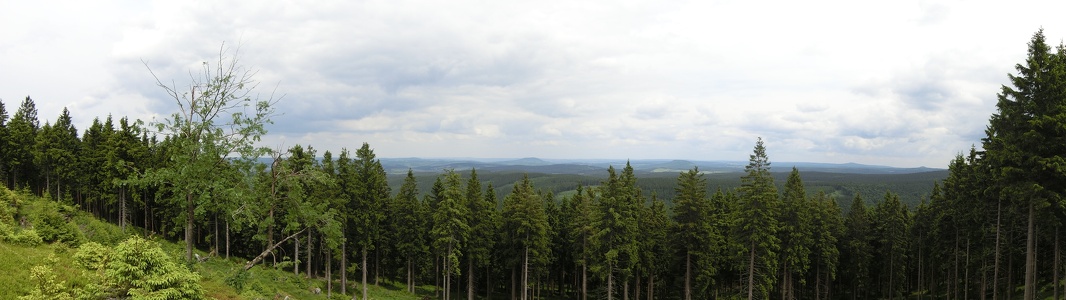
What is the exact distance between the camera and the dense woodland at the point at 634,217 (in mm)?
18203

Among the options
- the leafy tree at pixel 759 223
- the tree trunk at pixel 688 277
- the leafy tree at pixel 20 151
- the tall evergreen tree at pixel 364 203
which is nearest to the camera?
the leafy tree at pixel 759 223

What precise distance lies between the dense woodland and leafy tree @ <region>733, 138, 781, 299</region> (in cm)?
13

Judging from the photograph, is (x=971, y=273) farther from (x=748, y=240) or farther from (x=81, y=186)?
(x=81, y=186)

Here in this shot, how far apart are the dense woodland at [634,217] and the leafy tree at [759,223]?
5.0 inches

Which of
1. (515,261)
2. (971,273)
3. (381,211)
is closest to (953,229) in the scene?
(971,273)

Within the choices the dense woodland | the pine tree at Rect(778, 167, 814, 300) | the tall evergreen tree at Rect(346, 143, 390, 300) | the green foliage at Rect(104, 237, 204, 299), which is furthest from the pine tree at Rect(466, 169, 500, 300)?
the green foliage at Rect(104, 237, 204, 299)

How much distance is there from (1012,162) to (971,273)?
23912mm

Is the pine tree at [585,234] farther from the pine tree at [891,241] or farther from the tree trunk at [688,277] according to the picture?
the pine tree at [891,241]

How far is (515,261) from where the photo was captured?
4184cm

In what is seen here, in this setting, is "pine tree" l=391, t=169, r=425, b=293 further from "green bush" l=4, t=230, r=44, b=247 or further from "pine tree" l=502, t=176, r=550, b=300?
"green bush" l=4, t=230, r=44, b=247

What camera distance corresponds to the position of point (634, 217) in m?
35.2

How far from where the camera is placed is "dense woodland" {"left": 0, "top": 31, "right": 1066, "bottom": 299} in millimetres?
18203

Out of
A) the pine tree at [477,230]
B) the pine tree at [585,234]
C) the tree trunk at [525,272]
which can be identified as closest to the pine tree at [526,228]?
the tree trunk at [525,272]

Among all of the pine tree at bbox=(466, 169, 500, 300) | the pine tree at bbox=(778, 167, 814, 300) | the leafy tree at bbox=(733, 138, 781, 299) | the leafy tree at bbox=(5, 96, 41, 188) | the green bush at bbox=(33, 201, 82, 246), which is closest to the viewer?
the green bush at bbox=(33, 201, 82, 246)
